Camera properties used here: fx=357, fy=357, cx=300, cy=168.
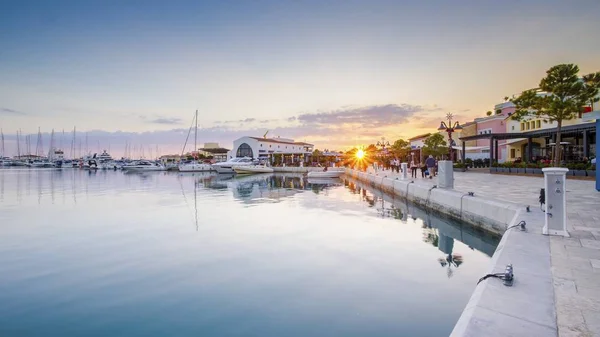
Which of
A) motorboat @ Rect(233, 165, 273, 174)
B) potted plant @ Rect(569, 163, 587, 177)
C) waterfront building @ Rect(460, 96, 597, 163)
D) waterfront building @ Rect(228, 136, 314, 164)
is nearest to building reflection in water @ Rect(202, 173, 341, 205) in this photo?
waterfront building @ Rect(460, 96, 597, 163)

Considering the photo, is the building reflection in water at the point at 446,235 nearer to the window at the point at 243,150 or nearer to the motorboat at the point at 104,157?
the window at the point at 243,150

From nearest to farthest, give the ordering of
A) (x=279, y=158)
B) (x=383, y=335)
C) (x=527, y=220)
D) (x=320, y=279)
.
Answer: (x=383, y=335), (x=320, y=279), (x=527, y=220), (x=279, y=158)

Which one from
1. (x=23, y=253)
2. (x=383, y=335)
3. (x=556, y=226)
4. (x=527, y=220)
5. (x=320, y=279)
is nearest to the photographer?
(x=383, y=335)

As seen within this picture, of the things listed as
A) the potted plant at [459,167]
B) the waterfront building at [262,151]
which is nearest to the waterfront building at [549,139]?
the potted plant at [459,167]

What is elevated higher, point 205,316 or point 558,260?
point 558,260

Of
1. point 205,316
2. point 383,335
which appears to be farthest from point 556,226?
point 205,316

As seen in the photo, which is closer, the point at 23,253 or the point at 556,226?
the point at 556,226

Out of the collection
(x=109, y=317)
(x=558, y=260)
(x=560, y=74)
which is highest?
(x=560, y=74)

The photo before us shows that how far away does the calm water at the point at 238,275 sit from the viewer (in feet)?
17.7

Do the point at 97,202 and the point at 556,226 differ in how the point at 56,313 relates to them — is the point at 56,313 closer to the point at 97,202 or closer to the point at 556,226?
the point at 556,226

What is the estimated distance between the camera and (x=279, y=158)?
80125mm

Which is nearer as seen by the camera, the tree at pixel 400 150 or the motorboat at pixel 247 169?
the tree at pixel 400 150

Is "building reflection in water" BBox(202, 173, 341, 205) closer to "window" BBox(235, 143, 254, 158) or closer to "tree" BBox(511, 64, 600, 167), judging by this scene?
"tree" BBox(511, 64, 600, 167)

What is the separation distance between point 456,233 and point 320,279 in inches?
237
